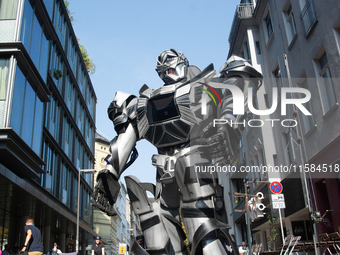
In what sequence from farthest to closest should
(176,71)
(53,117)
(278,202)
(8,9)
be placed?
1. (53,117)
2. (8,9)
3. (278,202)
4. (176,71)

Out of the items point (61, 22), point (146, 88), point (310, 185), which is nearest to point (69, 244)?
point (61, 22)

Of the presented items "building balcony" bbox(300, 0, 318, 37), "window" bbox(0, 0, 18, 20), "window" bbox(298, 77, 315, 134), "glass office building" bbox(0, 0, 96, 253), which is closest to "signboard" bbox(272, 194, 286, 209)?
"window" bbox(298, 77, 315, 134)

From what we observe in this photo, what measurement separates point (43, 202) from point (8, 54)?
28.8ft

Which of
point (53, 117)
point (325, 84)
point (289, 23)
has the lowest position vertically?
point (325, 84)

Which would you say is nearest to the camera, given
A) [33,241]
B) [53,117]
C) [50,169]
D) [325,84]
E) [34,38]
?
[33,241]

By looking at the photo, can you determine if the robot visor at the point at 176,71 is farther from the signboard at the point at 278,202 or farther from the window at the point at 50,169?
the window at the point at 50,169

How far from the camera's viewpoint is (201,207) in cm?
545

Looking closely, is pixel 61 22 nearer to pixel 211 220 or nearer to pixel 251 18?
pixel 251 18

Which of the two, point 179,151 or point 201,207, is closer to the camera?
point 201,207

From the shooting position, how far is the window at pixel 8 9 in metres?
16.4

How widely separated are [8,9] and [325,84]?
13020 mm

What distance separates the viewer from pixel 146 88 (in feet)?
22.0

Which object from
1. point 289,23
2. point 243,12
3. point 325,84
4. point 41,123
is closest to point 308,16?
point 325,84

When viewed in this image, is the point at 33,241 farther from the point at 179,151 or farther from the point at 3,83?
the point at 3,83
